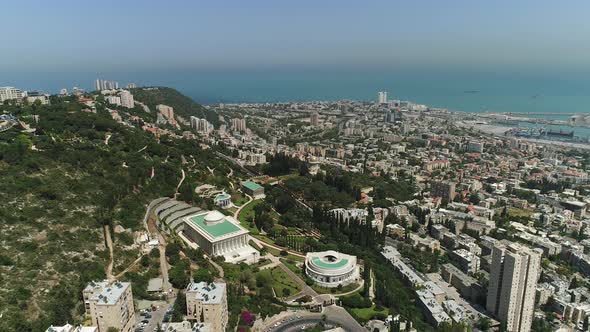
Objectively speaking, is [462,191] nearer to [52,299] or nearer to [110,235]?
[110,235]

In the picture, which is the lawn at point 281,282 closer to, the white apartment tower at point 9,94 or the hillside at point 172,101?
the white apartment tower at point 9,94

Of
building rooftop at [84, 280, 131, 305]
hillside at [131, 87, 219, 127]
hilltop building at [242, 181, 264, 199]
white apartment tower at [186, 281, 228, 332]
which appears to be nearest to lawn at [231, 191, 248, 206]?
hilltop building at [242, 181, 264, 199]

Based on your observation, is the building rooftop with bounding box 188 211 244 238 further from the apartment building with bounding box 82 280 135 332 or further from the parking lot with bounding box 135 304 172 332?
the apartment building with bounding box 82 280 135 332

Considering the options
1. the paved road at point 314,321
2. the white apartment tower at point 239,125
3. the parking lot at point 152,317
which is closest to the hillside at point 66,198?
the parking lot at point 152,317

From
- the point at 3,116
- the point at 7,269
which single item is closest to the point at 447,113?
the point at 3,116

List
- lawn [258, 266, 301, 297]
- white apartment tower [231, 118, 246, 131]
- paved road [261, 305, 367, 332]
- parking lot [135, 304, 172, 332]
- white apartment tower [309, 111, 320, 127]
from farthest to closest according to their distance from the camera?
1. white apartment tower [309, 111, 320, 127]
2. white apartment tower [231, 118, 246, 131]
3. lawn [258, 266, 301, 297]
4. paved road [261, 305, 367, 332]
5. parking lot [135, 304, 172, 332]

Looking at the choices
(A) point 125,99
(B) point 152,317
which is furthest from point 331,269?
(A) point 125,99
